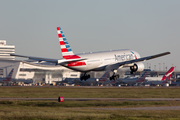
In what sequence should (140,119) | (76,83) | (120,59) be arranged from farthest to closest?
(76,83) → (120,59) → (140,119)

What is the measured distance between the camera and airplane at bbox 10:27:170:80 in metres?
51.0

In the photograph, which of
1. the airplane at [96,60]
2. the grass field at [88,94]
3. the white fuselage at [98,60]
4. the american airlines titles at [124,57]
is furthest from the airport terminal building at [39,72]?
the white fuselage at [98,60]

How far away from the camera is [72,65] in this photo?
2009 inches

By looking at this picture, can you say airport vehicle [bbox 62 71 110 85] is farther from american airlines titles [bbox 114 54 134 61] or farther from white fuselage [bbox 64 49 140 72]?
white fuselage [bbox 64 49 140 72]

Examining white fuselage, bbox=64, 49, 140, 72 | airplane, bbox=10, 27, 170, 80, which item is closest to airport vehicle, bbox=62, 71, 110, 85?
airplane, bbox=10, 27, 170, 80

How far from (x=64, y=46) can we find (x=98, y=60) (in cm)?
663

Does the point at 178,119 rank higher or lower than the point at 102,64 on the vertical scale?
lower

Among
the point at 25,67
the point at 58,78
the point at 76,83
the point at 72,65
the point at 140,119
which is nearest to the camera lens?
the point at 140,119

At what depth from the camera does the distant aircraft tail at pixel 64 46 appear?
5134 cm

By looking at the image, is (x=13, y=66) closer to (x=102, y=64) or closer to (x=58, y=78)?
(x=58, y=78)

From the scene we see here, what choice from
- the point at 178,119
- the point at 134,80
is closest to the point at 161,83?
the point at 134,80

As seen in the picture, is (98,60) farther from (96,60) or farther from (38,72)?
(38,72)

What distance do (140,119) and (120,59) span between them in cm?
2434

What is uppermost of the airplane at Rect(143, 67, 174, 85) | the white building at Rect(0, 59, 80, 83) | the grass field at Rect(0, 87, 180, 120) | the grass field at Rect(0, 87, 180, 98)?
the white building at Rect(0, 59, 80, 83)
